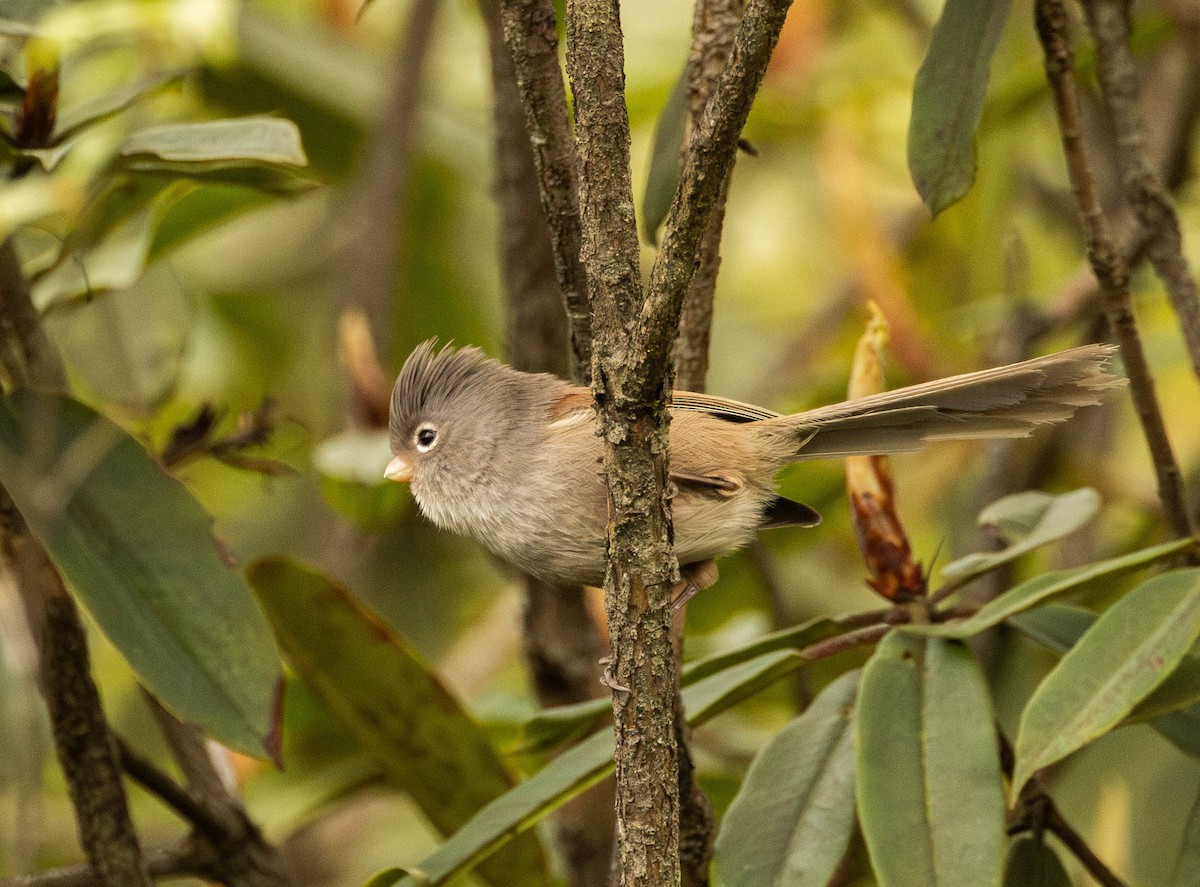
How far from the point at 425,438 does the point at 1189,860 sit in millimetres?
1597

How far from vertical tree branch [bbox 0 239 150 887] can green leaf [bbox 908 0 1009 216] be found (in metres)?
1.44

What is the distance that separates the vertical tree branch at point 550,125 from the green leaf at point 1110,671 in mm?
796

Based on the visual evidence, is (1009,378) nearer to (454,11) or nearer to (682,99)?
(682,99)

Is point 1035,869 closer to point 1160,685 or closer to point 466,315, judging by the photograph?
point 1160,685

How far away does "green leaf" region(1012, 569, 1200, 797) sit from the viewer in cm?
177

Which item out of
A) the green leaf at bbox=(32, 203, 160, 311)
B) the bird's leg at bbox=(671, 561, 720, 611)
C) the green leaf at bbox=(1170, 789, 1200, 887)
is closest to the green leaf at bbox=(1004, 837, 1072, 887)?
the green leaf at bbox=(1170, 789, 1200, 887)

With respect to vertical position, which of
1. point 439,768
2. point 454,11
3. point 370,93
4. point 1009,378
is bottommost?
point 439,768

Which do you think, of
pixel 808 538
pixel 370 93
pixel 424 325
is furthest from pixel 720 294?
pixel 808 538

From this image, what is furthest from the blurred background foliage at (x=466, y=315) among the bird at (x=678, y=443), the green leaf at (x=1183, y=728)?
the green leaf at (x=1183, y=728)

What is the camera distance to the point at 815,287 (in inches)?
221

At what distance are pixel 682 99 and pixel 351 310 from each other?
1534mm

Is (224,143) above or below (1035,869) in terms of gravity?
above

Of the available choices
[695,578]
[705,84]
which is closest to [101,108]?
[705,84]

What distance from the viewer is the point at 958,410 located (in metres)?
2.32
